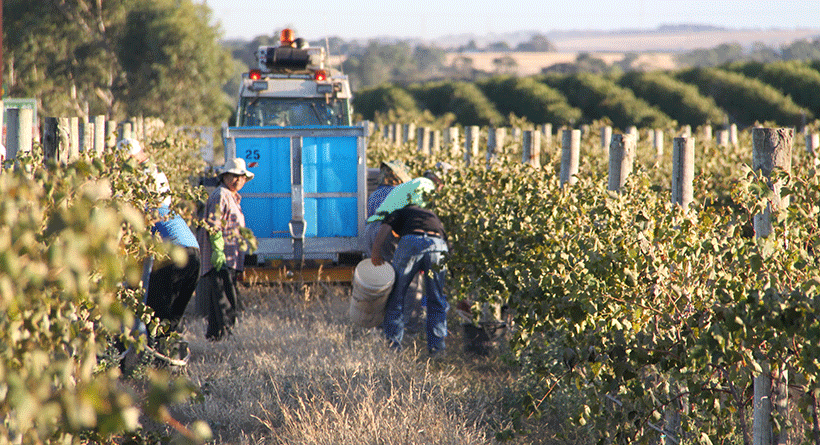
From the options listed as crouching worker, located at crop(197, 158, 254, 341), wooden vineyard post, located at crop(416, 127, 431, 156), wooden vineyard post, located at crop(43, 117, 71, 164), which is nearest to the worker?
crouching worker, located at crop(197, 158, 254, 341)

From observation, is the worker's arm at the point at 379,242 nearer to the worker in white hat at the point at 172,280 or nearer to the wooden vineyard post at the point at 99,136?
the worker in white hat at the point at 172,280

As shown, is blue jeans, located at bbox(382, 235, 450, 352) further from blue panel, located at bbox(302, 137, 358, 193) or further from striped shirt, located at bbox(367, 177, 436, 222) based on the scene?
blue panel, located at bbox(302, 137, 358, 193)

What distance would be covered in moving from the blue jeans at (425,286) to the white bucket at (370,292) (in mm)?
100

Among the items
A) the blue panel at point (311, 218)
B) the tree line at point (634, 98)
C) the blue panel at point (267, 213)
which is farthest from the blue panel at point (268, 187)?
the tree line at point (634, 98)

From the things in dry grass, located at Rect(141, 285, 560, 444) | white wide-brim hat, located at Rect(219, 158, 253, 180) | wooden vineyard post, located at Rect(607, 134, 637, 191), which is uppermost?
wooden vineyard post, located at Rect(607, 134, 637, 191)

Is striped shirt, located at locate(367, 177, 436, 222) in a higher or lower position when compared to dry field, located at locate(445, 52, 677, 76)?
lower

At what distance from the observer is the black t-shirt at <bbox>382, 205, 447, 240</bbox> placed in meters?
6.71

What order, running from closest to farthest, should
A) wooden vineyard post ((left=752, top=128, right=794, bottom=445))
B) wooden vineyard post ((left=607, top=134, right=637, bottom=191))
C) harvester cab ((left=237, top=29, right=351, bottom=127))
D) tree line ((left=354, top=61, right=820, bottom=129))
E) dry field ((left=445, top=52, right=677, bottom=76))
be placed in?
1. wooden vineyard post ((left=752, top=128, right=794, bottom=445))
2. wooden vineyard post ((left=607, top=134, right=637, bottom=191))
3. harvester cab ((left=237, top=29, right=351, bottom=127))
4. tree line ((left=354, top=61, right=820, bottom=129))
5. dry field ((left=445, top=52, right=677, bottom=76))

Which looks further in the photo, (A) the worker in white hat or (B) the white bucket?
(B) the white bucket

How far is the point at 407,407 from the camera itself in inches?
183

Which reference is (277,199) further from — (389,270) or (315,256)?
(389,270)

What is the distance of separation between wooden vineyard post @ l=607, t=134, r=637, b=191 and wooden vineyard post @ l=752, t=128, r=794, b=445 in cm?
205

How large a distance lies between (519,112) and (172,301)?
49935 mm

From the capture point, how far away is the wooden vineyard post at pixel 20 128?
15.4 feet
